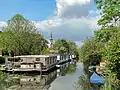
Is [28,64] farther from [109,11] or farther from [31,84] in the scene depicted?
[109,11]

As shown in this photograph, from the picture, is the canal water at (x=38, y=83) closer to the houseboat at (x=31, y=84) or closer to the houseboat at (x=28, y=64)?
the houseboat at (x=31, y=84)

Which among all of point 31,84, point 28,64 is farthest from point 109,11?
point 28,64

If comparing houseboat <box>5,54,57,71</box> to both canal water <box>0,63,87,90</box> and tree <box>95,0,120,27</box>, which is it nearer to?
canal water <box>0,63,87,90</box>

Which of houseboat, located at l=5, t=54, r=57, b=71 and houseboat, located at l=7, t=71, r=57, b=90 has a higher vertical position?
houseboat, located at l=5, t=54, r=57, b=71

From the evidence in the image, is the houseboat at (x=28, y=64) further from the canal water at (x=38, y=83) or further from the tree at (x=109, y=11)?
the tree at (x=109, y=11)

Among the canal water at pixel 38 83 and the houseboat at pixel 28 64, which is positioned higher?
the houseboat at pixel 28 64

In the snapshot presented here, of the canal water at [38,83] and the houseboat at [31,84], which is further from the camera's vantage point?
the houseboat at [31,84]

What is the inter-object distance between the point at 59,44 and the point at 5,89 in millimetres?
98533

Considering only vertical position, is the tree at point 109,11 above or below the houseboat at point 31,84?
above

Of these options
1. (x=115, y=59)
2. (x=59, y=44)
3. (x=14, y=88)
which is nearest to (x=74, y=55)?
(x=59, y=44)

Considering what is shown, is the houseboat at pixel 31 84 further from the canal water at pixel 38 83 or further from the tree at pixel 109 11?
the tree at pixel 109 11

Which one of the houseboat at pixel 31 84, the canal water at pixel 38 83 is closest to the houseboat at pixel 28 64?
the canal water at pixel 38 83

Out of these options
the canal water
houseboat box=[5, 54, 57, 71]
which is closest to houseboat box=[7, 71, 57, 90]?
the canal water

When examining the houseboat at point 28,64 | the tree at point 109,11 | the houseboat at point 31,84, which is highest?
the tree at point 109,11
